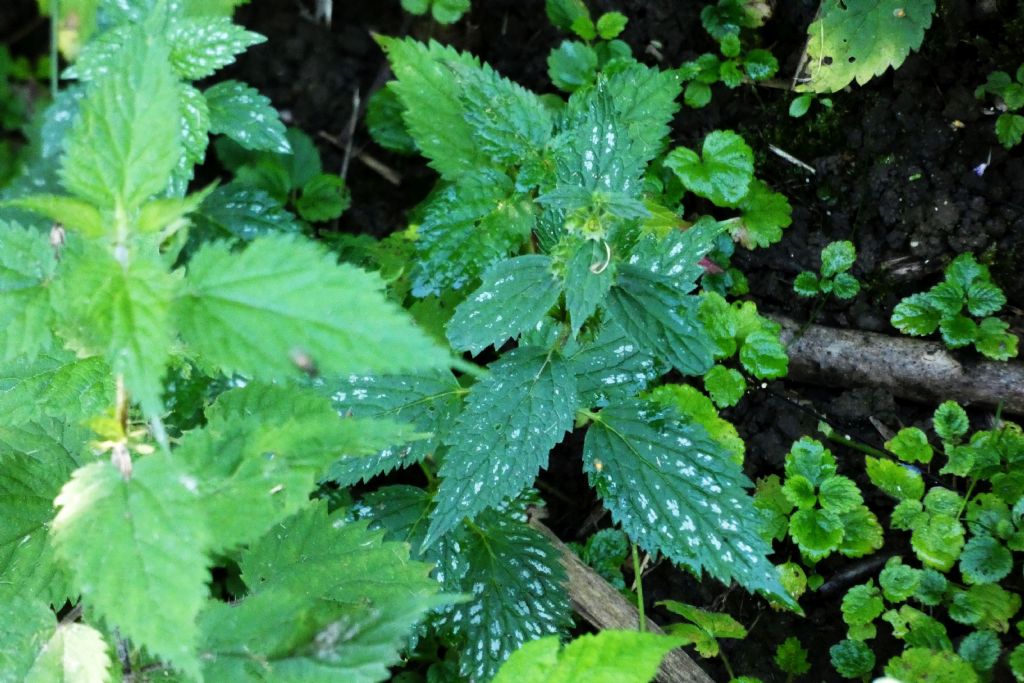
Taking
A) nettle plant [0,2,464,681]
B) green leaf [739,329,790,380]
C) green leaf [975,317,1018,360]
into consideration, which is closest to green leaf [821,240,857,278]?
green leaf [739,329,790,380]

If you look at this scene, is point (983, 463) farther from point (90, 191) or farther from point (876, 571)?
point (90, 191)

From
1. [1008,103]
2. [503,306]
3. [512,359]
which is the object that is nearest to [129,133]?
[503,306]

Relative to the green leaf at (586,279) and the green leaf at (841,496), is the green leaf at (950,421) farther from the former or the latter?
the green leaf at (586,279)

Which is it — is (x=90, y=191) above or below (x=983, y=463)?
above

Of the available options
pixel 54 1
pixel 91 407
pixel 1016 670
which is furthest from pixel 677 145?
pixel 54 1

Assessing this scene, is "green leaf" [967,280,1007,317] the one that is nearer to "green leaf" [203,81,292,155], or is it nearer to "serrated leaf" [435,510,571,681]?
"serrated leaf" [435,510,571,681]

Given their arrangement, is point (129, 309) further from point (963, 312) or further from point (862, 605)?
point (963, 312)

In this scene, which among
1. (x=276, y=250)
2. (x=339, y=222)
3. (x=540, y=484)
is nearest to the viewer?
(x=276, y=250)

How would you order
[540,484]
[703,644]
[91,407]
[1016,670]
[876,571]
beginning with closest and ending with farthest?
[91,407] → [1016,670] → [703,644] → [876,571] → [540,484]

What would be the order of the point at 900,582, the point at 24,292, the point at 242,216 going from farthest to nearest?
1. the point at 242,216
2. the point at 900,582
3. the point at 24,292
